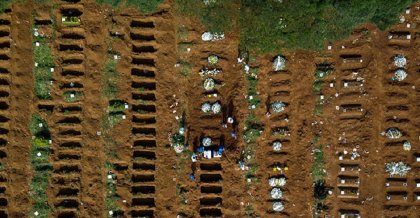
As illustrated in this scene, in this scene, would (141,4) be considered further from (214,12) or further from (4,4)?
(4,4)

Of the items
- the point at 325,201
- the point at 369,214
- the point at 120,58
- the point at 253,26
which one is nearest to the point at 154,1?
the point at 120,58

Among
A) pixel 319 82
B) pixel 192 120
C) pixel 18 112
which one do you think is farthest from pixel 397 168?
pixel 18 112

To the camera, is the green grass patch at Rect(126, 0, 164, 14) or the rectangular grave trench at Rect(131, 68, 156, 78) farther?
the rectangular grave trench at Rect(131, 68, 156, 78)

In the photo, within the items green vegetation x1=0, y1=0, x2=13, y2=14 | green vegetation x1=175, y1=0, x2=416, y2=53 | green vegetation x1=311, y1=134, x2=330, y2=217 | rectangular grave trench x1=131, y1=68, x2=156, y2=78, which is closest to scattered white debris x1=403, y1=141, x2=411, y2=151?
green vegetation x1=311, y1=134, x2=330, y2=217

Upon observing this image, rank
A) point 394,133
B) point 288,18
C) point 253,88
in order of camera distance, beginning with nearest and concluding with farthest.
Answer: point 288,18, point 394,133, point 253,88

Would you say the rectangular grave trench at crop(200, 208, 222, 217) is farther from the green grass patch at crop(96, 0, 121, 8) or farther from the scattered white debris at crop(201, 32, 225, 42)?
the green grass patch at crop(96, 0, 121, 8)

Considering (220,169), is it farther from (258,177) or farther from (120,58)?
(120,58)
